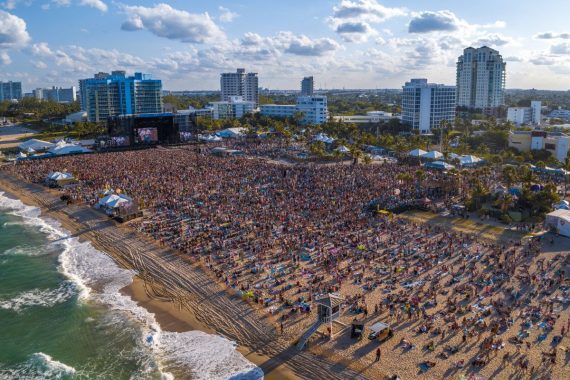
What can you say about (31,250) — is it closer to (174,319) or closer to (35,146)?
(174,319)

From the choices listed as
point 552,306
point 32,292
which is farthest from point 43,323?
point 552,306

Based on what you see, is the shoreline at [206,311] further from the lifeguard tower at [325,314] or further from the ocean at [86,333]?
the lifeguard tower at [325,314]

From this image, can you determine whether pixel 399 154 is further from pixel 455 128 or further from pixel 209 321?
pixel 209 321

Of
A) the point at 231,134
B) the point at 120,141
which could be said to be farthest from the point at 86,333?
the point at 231,134

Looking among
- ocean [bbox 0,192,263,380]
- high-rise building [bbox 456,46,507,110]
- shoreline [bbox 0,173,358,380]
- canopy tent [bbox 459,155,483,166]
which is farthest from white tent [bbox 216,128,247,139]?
high-rise building [bbox 456,46,507,110]

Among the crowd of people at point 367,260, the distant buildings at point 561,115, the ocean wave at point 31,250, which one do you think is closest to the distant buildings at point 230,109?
the crowd of people at point 367,260
